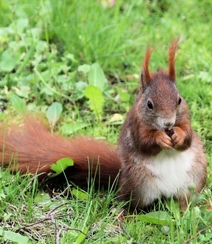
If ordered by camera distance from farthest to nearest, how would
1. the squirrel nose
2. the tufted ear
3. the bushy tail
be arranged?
the bushy tail < the tufted ear < the squirrel nose

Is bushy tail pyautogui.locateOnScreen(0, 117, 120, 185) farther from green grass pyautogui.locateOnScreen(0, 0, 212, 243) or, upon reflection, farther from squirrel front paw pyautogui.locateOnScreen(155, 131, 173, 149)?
squirrel front paw pyautogui.locateOnScreen(155, 131, 173, 149)

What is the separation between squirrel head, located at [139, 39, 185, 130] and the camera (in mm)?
2422

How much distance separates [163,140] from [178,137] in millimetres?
57

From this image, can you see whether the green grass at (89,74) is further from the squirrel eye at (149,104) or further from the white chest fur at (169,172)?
the squirrel eye at (149,104)

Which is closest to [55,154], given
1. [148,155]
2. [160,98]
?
[148,155]

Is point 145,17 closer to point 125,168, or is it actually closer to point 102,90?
point 102,90

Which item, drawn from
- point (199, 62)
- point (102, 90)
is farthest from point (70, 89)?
point (199, 62)

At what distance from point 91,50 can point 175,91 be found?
124 centimetres

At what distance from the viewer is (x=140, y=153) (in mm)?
2518

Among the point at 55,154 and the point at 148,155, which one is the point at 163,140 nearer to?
the point at 148,155

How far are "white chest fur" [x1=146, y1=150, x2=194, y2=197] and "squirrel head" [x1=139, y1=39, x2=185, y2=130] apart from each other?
127 mm

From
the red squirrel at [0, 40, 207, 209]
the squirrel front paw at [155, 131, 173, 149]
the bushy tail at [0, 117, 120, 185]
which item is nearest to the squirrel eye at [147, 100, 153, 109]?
the red squirrel at [0, 40, 207, 209]

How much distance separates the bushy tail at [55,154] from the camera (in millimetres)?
2699

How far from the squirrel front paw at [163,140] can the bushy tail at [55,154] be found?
296 mm
